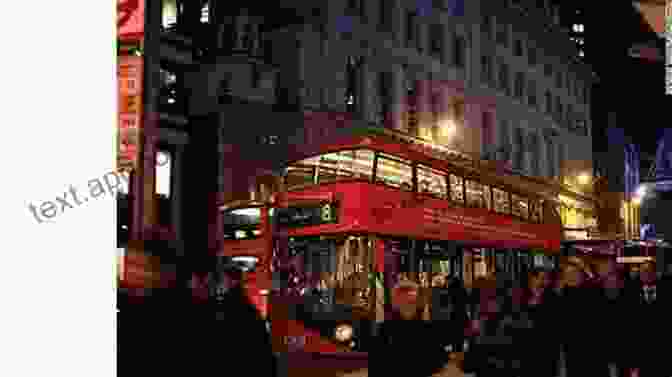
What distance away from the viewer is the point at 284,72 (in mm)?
24453

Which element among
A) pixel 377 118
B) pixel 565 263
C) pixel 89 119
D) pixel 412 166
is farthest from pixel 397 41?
pixel 89 119

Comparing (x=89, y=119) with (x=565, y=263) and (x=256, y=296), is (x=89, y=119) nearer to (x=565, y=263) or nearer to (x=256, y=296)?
(x=565, y=263)

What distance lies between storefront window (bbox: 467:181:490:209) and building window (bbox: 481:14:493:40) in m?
22.0

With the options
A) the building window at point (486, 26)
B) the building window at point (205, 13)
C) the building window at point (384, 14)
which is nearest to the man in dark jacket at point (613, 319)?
the building window at point (205, 13)

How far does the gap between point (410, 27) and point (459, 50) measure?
4.60 metres

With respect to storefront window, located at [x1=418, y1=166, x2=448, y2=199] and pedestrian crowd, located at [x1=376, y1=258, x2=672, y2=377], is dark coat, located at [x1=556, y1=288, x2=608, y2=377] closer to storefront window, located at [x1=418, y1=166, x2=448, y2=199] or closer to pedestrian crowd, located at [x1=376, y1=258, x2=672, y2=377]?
pedestrian crowd, located at [x1=376, y1=258, x2=672, y2=377]

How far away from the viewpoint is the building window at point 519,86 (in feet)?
129

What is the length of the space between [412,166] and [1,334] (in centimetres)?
1141

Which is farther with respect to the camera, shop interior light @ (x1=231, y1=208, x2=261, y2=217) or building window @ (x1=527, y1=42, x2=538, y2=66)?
building window @ (x1=527, y1=42, x2=538, y2=66)

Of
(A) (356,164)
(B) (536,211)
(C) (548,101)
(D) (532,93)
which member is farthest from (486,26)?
(A) (356,164)

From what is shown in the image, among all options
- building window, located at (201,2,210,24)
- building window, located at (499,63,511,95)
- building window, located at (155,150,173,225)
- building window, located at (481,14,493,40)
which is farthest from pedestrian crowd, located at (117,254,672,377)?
building window, located at (499,63,511,95)

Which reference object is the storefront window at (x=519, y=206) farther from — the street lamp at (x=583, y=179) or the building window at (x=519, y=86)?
the street lamp at (x=583, y=179)

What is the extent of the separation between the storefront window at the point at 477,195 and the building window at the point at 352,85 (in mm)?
10983

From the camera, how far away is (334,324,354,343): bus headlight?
1169 cm
